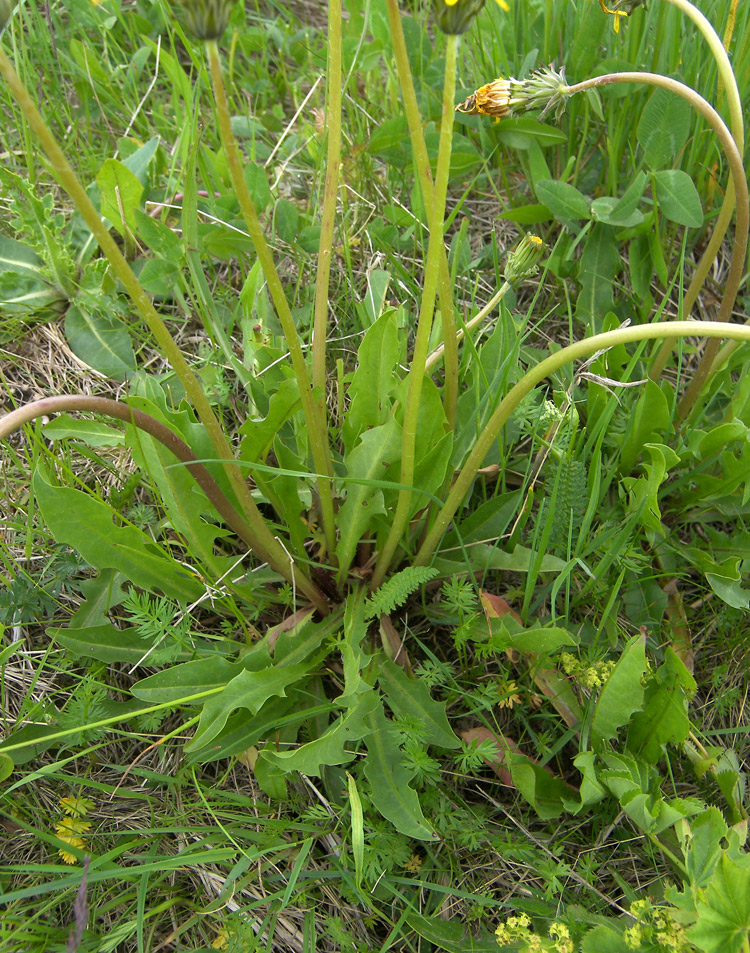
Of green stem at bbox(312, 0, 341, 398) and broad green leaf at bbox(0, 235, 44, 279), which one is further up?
green stem at bbox(312, 0, 341, 398)

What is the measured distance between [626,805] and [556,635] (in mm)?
339

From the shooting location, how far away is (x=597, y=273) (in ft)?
7.07

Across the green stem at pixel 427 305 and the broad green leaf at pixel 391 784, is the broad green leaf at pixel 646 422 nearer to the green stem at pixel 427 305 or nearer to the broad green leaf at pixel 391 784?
the green stem at pixel 427 305

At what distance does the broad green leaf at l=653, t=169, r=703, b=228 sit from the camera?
6.32 ft

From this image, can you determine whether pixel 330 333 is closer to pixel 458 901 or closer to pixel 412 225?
pixel 412 225

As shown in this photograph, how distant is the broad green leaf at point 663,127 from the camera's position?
191 centimetres

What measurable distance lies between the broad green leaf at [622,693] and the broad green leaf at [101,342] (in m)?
1.56

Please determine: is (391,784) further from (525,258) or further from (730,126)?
(730,126)

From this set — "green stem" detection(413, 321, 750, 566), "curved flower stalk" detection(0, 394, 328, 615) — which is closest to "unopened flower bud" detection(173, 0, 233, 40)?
"curved flower stalk" detection(0, 394, 328, 615)

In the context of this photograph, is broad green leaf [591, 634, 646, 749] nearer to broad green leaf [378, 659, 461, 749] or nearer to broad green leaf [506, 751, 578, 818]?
broad green leaf [506, 751, 578, 818]

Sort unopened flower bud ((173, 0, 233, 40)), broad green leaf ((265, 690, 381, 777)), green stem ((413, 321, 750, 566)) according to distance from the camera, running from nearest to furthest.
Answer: unopened flower bud ((173, 0, 233, 40))
green stem ((413, 321, 750, 566))
broad green leaf ((265, 690, 381, 777))

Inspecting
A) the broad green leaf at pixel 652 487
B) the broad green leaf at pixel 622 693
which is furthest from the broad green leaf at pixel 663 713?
the broad green leaf at pixel 652 487

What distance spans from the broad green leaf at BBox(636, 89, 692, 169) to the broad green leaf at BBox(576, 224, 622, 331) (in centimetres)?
23

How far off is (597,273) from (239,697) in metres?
1.55
